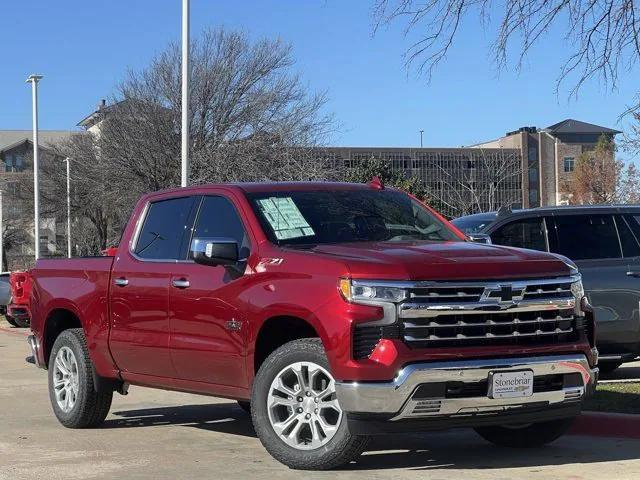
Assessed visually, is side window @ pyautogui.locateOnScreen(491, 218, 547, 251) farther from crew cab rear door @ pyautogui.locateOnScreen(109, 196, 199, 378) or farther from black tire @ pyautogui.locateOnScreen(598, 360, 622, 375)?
crew cab rear door @ pyautogui.locateOnScreen(109, 196, 199, 378)

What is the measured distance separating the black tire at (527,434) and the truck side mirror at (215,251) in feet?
7.42

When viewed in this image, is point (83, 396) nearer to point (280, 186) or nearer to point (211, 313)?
point (211, 313)

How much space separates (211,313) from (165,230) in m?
1.22

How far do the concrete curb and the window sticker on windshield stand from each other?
2.86 m

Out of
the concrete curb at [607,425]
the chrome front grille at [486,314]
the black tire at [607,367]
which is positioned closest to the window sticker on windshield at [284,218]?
the chrome front grille at [486,314]

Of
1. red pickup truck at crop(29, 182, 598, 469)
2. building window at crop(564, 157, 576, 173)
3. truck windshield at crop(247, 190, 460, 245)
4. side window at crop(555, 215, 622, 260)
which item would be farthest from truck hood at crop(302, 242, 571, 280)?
building window at crop(564, 157, 576, 173)

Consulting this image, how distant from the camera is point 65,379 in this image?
884cm

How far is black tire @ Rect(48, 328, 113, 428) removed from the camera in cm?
848

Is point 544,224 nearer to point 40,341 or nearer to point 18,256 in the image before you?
point 40,341

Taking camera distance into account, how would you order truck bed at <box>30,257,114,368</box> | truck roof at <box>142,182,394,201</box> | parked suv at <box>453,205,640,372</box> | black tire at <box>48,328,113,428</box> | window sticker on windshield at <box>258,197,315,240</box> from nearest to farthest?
window sticker on windshield at <box>258,197,315,240</box> < truck roof at <box>142,182,394,201</box> < truck bed at <box>30,257,114,368</box> < black tire at <box>48,328,113,428</box> < parked suv at <box>453,205,640,372</box>

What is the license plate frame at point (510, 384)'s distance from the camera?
6.02 metres

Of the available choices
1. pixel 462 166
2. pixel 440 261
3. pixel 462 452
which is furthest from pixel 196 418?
pixel 462 166

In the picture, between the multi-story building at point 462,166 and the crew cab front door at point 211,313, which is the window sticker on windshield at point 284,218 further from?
the multi-story building at point 462,166

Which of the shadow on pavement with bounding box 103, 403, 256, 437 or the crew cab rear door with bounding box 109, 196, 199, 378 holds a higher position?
the crew cab rear door with bounding box 109, 196, 199, 378
